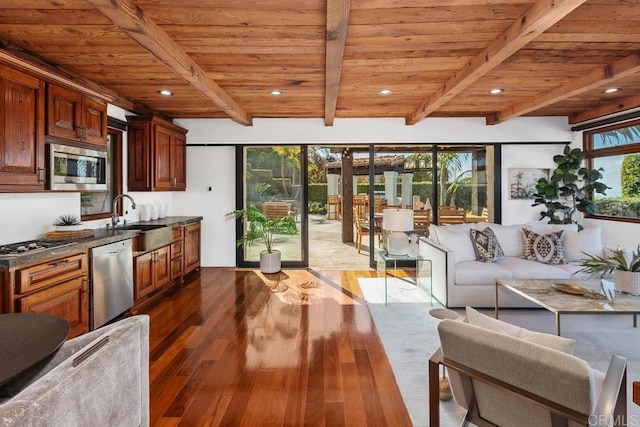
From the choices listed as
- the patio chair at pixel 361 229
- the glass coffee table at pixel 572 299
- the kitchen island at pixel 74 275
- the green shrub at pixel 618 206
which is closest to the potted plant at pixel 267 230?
the kitchen island at pixel 74 275

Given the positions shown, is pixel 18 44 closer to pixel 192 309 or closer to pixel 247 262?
pixel 192 309

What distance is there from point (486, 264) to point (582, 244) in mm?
1239

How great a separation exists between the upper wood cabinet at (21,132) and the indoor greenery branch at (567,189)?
643cm

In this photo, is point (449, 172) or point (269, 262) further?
point (449, 172)

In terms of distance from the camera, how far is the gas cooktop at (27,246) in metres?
2.48

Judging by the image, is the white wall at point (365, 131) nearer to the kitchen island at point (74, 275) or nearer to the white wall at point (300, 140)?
the white wall at point (300, 140)

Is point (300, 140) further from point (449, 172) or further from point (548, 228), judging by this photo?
point (548, 228)

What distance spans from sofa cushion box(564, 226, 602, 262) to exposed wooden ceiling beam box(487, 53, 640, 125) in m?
1.66

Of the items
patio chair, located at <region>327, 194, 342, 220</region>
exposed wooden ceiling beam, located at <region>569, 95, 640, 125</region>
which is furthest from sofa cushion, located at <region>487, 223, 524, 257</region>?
patio chair, located at <region>327, 194, 342, 220</region>

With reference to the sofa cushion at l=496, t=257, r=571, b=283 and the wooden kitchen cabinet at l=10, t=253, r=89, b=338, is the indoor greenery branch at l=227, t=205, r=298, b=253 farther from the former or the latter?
the sofa cushion at l=496, t=257, r=571, b=283

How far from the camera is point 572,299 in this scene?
2.76m

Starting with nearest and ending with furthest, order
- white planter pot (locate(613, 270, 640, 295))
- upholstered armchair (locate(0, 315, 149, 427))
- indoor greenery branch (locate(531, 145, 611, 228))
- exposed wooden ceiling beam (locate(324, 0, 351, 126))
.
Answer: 1. upholstered armchair (locate(0, 315, 149, 427))
2. exposed wooden ceiling beam (locate(324, 0, 351, 126))
3. white planter pot (locate(613, 270, 640, 295))
4. indoor greenery branch (locate(531, 145, 611, 228))

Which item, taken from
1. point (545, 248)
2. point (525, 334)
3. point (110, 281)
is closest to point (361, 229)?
point (545, 248)

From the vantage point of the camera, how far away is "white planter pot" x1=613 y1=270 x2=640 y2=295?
2.78 meters
